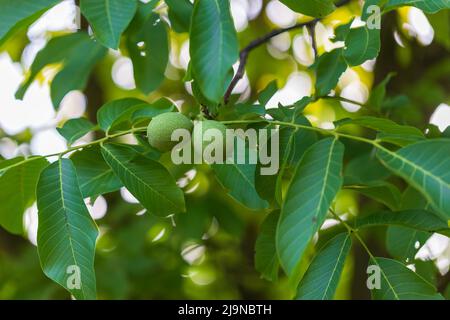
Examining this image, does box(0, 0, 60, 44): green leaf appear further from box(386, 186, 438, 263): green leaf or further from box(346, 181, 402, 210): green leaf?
box(386, 186, 438, 263): green leaf

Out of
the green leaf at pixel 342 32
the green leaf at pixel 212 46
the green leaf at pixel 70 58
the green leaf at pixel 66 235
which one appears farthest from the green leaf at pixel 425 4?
the green leaf at pixel 70 58

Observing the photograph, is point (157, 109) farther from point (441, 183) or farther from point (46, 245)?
point (441, 183)

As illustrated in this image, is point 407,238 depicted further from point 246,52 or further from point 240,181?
point 246,52

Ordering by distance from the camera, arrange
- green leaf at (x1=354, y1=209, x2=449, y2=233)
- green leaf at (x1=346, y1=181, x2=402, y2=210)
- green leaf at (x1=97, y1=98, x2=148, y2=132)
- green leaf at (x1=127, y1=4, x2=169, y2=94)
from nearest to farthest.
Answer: green leaf at (x1=354, y1=209, x2=449, y2=233) < green leaf at (x1=97, y1=98, x2=148, y2=132) < green leaf at (x1=346, y1=181, x2=402, y2=210) < green leaf at (x1=127, y1=4, x2=169, y2=94)

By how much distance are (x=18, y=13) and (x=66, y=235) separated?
438 millimetres

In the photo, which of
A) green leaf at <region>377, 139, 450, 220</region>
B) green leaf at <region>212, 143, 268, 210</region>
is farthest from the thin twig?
green leaf at <region>377, 139, 450, 220</region>

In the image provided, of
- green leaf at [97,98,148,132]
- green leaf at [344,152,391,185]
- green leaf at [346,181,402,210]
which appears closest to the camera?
green leaf at [97,98,148,132]

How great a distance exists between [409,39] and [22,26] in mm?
1856

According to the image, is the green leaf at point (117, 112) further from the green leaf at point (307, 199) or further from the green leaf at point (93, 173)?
the green leaf at point (307, 199)

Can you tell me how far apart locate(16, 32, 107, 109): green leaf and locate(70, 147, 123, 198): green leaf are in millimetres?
549

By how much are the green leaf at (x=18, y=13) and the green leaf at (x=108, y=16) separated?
77 millimetres

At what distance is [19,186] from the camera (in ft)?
3.97

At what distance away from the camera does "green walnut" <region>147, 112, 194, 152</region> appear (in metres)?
1.13

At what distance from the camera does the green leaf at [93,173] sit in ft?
4.06
